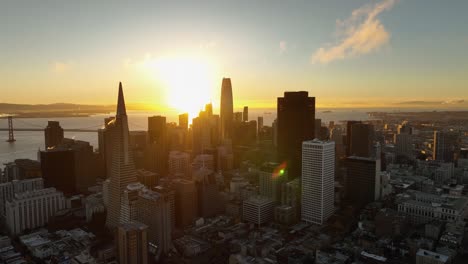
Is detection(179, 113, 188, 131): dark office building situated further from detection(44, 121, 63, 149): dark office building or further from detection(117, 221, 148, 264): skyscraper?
detection(117, 221, 148, 264): skyscraper

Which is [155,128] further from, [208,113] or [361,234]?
[361,234]

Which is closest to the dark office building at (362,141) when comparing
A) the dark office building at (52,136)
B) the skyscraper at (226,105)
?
the skyscraper at (226,105)

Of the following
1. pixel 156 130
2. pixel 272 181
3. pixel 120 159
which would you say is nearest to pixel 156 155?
pixel 156 130

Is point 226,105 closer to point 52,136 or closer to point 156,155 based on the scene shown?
point 156,155

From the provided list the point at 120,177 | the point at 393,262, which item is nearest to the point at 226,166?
the point at 120,177

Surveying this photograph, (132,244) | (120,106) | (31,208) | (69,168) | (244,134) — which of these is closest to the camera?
(132,244)

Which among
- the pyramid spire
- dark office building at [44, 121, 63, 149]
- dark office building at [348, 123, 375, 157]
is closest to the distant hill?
dark office building at [44, 121, 63, 149]
